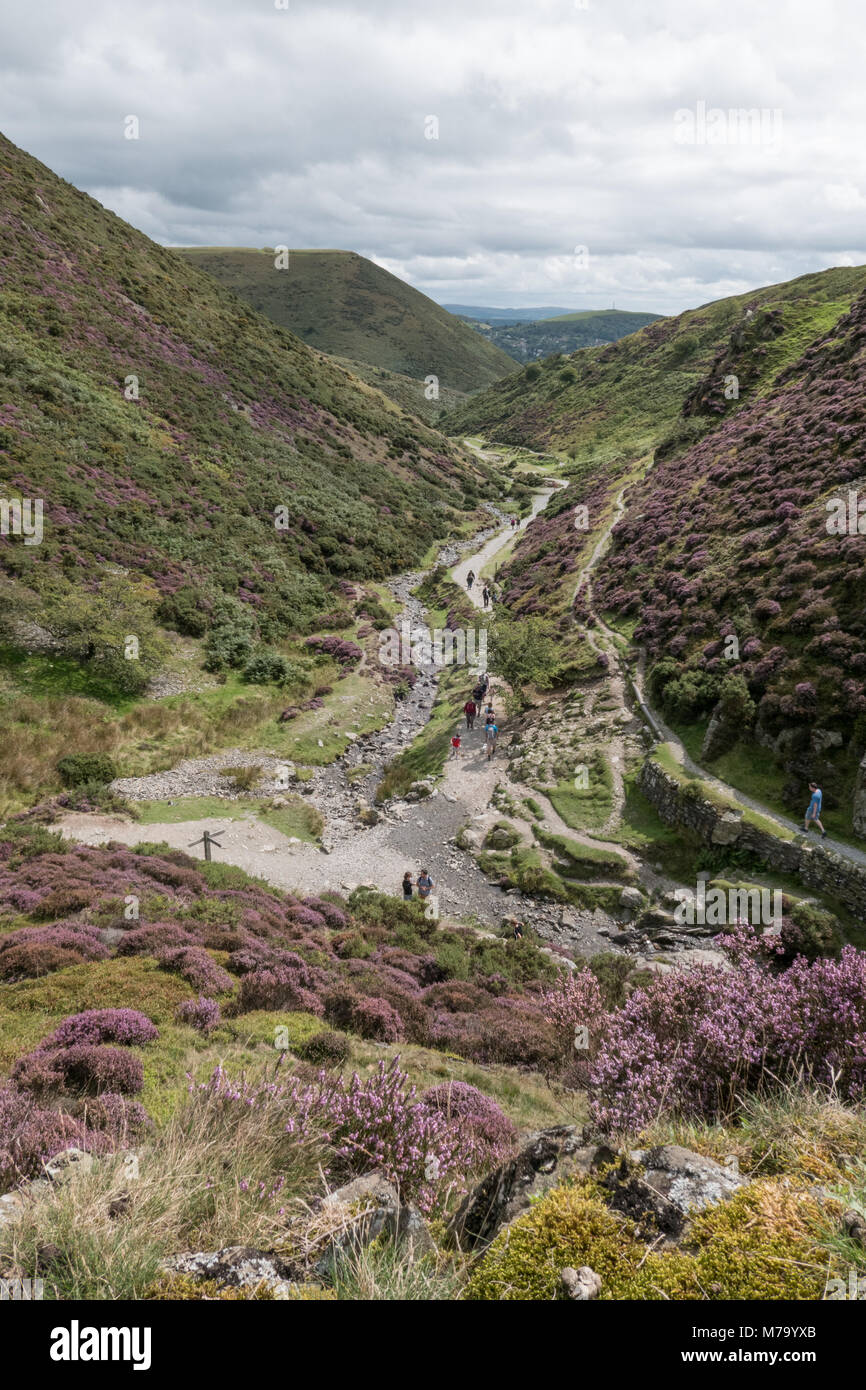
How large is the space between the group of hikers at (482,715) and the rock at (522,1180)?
22.8m

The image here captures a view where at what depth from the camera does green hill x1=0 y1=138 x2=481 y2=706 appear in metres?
33.3

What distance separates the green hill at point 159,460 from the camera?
3334 centimetres

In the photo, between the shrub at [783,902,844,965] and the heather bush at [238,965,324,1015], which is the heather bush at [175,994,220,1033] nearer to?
the heather bush at [238,965,324,1015]

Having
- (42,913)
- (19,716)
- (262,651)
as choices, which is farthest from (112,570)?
(42,913)

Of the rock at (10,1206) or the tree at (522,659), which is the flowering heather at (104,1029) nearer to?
the rock at (10,1206)

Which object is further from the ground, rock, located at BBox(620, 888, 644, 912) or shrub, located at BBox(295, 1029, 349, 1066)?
shrub, located at BBox(295, 1029, 349, 1066)

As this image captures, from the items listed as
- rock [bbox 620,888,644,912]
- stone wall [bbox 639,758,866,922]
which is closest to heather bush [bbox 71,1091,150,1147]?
rock [bbox 620,888,644,912]

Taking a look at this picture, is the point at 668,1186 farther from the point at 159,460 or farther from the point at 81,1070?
the point at 159,460

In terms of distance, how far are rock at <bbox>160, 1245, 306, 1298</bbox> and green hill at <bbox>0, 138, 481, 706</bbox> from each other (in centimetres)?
2797

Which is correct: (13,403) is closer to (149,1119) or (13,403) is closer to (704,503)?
(704,503)

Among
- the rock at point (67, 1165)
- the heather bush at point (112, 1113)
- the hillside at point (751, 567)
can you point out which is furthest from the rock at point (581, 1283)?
the hillside at point (751, 567)
